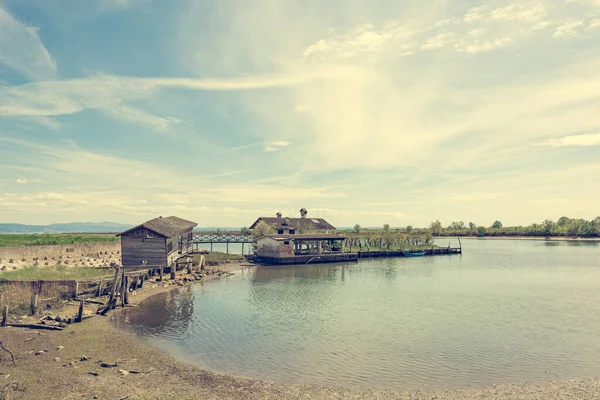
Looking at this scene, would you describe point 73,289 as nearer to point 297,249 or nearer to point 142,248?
point 142,248

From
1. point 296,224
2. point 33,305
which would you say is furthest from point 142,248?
point 296,224

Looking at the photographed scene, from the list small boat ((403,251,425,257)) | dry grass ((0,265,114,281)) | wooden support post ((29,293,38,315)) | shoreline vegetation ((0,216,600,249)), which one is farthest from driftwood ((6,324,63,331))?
small boat ((403,251,425,257))

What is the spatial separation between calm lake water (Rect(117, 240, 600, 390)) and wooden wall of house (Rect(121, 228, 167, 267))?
23.2 ft

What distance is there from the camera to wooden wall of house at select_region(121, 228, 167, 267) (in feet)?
157

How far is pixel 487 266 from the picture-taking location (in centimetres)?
6756

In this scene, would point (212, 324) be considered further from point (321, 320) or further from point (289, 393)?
point (289, 393)

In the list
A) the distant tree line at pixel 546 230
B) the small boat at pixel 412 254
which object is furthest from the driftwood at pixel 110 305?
the distant tree line at pixel 546 230

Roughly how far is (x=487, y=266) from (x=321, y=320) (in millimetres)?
49617

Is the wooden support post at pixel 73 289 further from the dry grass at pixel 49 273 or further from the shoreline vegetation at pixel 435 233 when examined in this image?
the shoreline vegetation at pixel 435 233

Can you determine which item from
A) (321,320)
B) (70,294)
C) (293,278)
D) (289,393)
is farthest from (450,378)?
(293,278)

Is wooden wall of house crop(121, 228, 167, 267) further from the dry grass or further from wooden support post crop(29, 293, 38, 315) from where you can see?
wooden support post crop(29, 293, 38, 315)

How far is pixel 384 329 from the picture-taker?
26781 mm

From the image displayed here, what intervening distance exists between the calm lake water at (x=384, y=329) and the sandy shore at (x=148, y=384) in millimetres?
1104

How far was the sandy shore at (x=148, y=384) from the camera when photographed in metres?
15.7
